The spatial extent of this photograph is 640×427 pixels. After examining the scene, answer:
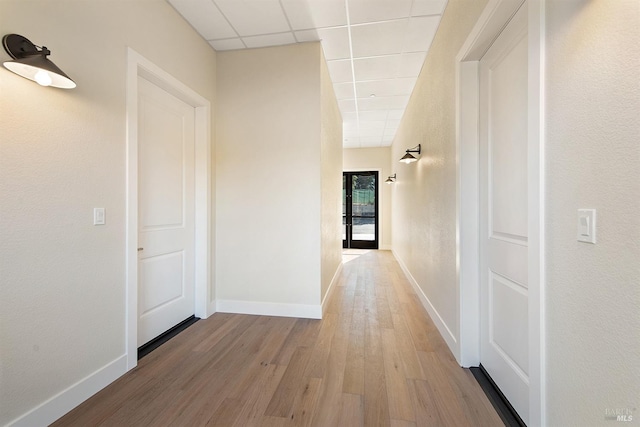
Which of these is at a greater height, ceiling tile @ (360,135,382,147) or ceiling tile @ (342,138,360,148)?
ceiling tile @ (360,135,382,147)

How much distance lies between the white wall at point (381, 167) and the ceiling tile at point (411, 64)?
4.05 metres

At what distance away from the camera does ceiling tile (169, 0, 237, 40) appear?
7.41 feet

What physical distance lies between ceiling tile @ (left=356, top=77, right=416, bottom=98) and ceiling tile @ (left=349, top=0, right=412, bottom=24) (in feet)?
4.05

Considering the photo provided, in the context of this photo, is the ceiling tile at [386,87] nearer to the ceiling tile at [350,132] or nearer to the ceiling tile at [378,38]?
the ceiling tile at [378,38]


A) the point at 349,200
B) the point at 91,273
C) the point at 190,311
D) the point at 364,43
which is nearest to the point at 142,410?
the point at 91,273

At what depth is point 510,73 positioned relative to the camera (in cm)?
150

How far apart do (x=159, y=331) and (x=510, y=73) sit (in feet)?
10.7

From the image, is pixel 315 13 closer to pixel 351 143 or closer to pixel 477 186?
pixel 477 186

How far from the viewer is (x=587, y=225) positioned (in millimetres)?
901

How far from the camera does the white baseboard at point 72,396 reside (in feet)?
4.38

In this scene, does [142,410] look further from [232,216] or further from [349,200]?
[349,200]

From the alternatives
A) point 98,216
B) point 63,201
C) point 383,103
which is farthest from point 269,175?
point 383,103

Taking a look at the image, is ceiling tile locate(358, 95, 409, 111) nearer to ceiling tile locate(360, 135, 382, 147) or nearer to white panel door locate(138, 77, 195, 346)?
ceiling tile locate(360, 135, 382, 147)

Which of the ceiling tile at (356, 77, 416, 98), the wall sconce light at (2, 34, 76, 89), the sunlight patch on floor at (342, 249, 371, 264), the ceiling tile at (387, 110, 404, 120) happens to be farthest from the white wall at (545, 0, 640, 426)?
the sunlight patch on floor at (342, 249, 371, 264)
